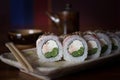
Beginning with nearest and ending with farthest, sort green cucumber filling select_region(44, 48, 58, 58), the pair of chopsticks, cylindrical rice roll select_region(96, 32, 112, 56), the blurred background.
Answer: the pair of chopsticks < green cucumber filling select_region(44, 48, 58, 58) < cylindrical rice roll select_region(96, 32, 112, 56) < the blurred background

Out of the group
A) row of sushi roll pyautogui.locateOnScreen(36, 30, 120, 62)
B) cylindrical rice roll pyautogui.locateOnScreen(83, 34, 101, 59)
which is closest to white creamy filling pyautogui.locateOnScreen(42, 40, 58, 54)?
row of sushi roll pyautogui.locateOnScreen(36, 30, 120, 62)

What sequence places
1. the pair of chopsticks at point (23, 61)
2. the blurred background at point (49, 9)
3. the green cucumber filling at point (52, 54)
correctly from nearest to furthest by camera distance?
the pair of chopsticks at point (23, 61) < the green cucumber filling at point (52, 54) < the blurred background at point (49, 9)

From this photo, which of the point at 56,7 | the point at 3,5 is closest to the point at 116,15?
the point at 56,7

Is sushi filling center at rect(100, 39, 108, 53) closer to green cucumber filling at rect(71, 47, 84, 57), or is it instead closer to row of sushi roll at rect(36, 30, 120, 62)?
row of sushi roll at rect(36, 30, 120, 62)

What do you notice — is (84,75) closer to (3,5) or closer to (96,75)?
(96,75)

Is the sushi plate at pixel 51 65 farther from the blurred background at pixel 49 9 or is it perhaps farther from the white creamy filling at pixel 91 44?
the blurred background at pixel 49 9

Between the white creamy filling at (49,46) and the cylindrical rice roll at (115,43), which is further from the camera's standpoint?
the cylindrical rice roll at (115,43)

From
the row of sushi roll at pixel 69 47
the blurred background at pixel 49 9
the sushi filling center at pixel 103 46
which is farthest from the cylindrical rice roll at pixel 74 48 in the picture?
the blurred background at pixel 49 9

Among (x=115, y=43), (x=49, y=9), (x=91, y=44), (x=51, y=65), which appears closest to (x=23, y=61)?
(x=51, y=65)
